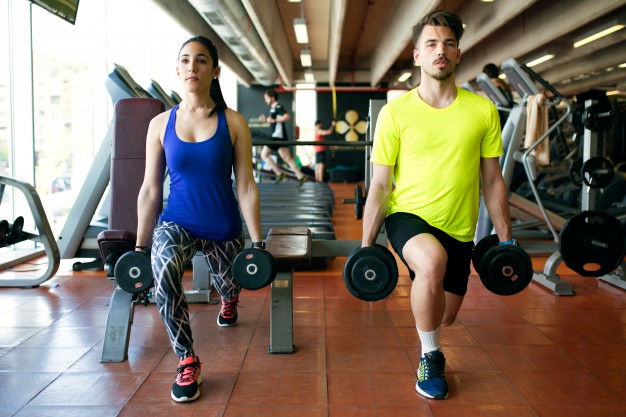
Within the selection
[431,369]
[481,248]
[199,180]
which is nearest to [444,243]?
[481,248]

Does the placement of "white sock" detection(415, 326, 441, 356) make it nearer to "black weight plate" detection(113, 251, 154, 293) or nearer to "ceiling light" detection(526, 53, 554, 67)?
"black weight plate" detection(113, 251, 154, 293)

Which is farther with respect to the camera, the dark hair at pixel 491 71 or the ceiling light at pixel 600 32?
the ceiling light at pixel 600 32

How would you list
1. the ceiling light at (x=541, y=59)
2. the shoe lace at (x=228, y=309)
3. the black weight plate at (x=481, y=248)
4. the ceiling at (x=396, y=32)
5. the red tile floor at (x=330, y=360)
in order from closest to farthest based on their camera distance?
the red tile floor at (x=330, y=360) < the black weight plate at (x=481, y=248) < the shoe lace at (x=228, y=309) < the ceiling at (x=396, y=32) < the ceiling light at (x=541, y=59)

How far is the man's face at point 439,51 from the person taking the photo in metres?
2.10

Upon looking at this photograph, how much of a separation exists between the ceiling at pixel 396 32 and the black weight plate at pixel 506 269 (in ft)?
16.9

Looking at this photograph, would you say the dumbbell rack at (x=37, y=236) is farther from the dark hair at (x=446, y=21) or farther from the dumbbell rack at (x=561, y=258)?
the dumbbell rack at (x=561, y=258)

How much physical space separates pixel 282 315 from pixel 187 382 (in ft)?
2.06

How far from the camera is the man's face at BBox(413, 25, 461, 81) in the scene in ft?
6.88

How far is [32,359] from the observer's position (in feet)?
8.32

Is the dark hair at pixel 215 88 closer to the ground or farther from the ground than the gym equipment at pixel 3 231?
farther from the ground

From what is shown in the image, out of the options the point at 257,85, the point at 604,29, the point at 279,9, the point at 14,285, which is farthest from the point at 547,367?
the point at 257,85

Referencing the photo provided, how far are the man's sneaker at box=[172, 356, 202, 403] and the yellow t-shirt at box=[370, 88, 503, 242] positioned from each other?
964 millimetres

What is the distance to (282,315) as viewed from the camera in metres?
2.64

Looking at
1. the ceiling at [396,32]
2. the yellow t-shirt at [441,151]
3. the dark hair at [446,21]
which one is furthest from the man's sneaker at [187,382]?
the ceiling at [396,32]
